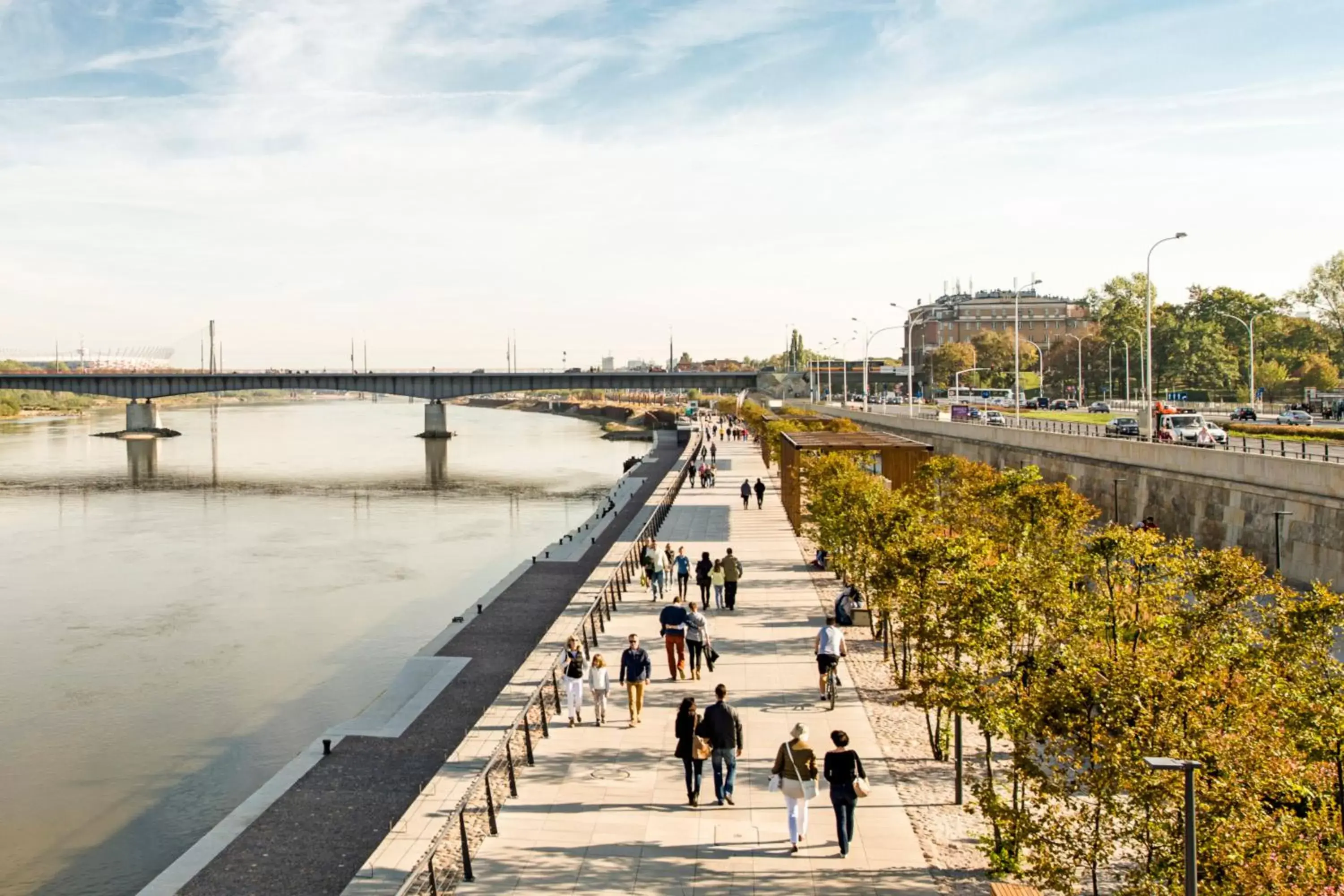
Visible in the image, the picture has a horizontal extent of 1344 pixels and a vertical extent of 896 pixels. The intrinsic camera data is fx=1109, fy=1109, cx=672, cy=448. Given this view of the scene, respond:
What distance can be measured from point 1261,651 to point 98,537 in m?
49.2

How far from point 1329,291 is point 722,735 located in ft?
294

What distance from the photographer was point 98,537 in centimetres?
4912

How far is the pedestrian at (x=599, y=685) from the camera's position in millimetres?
15641

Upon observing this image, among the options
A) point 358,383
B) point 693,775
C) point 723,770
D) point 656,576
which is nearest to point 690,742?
point 693,775

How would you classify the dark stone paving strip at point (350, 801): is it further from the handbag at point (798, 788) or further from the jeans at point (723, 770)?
the handbag at point (798, 788)

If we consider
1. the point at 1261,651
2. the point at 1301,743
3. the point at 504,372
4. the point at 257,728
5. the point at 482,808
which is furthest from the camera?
the point at 504,372

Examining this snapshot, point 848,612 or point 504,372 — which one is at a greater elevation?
point 504,372

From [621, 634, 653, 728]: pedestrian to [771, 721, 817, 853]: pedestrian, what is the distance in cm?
442

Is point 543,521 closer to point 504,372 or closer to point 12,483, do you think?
point 12,483

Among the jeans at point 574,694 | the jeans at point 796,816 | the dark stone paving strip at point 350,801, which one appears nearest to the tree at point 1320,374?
the dark stone paving strip at point 350,801

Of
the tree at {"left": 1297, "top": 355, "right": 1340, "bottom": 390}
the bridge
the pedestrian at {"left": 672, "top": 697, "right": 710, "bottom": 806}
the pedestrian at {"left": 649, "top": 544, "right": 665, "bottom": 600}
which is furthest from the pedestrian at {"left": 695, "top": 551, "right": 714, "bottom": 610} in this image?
the bridge

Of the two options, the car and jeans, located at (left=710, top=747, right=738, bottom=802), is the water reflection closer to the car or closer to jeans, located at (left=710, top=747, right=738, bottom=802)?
the car

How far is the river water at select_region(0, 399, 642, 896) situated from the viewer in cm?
1800

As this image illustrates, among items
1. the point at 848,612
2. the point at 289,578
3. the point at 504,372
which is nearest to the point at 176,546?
the point at 289,578
